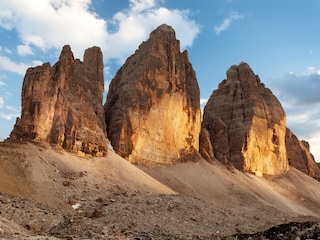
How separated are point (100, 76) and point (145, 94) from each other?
26.7 ft

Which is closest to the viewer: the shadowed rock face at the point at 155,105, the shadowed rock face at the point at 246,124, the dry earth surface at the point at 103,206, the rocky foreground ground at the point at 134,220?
the rocky foreground ground at the point at 134,220

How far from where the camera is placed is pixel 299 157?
8769cm

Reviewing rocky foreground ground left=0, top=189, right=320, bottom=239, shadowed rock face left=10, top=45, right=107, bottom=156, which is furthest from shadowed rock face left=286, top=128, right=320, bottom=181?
rocky foreground ground left=0, top=189, right=320, bottom=239

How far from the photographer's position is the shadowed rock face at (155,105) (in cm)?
5131

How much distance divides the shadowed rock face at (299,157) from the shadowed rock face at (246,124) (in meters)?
11.1

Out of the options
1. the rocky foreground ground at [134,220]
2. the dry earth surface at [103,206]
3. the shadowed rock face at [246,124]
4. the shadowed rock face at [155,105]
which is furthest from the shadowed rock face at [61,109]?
the shadowed rock face at [246,124]

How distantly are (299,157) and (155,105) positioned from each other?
157ft

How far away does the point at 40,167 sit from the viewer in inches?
1214

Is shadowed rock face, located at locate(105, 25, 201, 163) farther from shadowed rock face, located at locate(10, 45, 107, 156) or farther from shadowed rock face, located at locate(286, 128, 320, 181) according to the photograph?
shadowed rock face, located at locate(286, 128, 320, 181)

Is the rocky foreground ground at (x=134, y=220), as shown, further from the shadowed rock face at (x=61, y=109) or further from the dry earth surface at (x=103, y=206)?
the shadowed rock face at (x=61, y=109)

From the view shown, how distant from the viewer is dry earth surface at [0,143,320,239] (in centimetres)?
1870

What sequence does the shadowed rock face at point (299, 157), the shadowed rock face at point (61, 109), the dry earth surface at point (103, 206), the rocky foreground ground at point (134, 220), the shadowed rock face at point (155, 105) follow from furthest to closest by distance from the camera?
the shadowed rock face at point (299, 157)
the shadowed rock face at point (155, 105)
the shadowed rock face at point (61, 109)
the dry earth surface at point (103, 206)
the rocky foreground ground at point (134, 220)

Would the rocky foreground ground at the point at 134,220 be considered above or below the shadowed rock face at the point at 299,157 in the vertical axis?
below

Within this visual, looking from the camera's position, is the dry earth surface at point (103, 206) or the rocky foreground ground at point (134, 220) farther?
the dry earth surface at point (103, 206)
